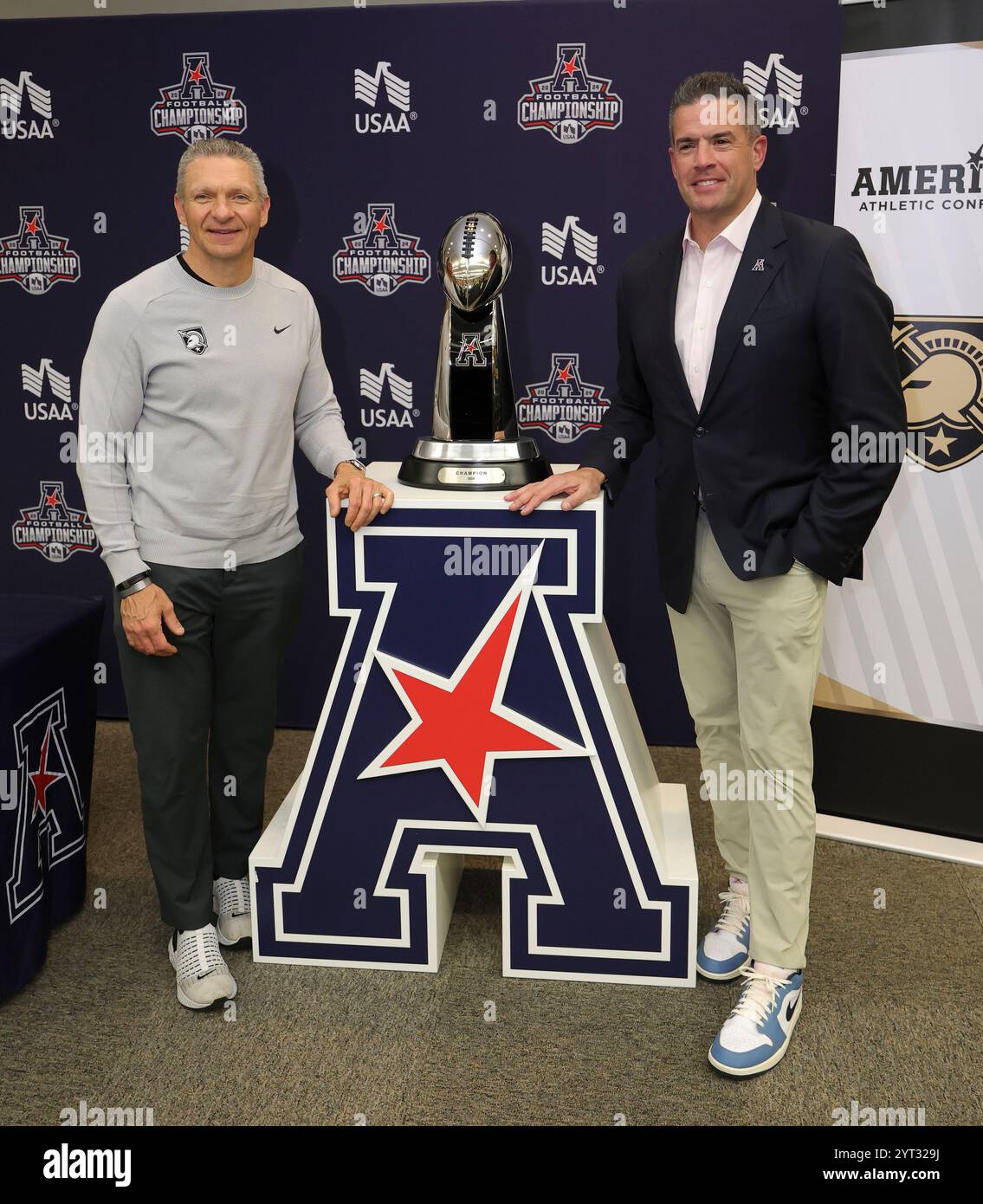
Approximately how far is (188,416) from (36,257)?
172cm

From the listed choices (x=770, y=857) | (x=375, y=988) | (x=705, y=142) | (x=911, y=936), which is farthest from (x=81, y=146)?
(x=911, y=936)

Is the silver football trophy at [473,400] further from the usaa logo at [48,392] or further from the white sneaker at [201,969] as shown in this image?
the usaa logo at [48,392]

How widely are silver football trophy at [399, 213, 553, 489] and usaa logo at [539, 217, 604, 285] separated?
3.42ft

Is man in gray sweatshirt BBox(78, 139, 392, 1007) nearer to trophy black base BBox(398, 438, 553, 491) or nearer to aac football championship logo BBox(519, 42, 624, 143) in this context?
trophy black base BBox(398, 438, 553, 491)

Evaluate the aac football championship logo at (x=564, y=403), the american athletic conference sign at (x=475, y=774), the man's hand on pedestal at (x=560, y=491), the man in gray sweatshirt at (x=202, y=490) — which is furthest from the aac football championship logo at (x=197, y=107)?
the man's hand on pedestal at (x=560, y=491)

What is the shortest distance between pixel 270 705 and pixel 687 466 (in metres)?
1.01

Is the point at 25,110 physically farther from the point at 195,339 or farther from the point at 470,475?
the point at 470,475

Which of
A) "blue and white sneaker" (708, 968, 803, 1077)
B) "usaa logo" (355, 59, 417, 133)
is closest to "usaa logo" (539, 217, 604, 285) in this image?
"usaa logo" (355, 59, 417, 133)

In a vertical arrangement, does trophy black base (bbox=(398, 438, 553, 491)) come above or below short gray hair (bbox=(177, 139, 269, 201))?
below

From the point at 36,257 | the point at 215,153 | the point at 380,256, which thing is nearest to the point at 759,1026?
the point at 215,153

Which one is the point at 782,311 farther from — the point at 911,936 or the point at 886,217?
the point at 911,936

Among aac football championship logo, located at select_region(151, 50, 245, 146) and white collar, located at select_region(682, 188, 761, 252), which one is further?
aac football championship logo, located at select_region(151, 50, 245, 146)

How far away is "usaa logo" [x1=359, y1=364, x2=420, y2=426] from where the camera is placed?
3562mm

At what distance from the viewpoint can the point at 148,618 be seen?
224 centimetres
